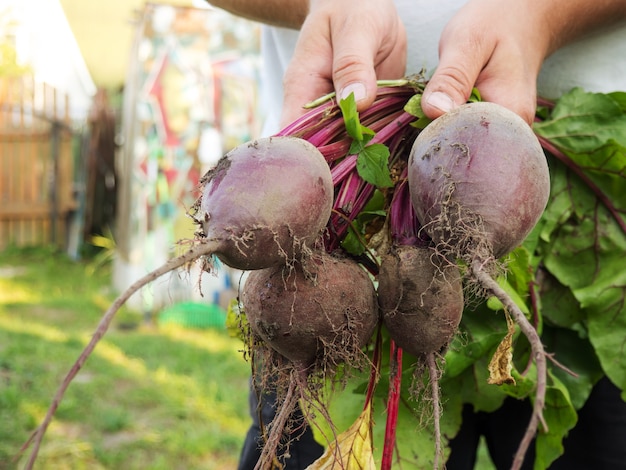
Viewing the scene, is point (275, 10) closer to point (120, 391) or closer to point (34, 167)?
point (120, 391)

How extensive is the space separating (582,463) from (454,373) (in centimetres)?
47

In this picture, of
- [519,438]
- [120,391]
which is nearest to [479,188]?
[519,438]

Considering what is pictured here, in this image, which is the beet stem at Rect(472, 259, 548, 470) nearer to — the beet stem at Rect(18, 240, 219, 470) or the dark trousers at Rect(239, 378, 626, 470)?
the beet stem at Rect(18, 240, 219, 470)

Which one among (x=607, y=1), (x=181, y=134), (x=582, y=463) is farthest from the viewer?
(x=181, y=134)

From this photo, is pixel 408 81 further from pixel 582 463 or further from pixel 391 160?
pixel 582 463

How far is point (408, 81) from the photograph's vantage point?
128 cm

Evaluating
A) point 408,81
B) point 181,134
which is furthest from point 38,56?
point 408,81

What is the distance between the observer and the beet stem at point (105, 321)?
79 cm

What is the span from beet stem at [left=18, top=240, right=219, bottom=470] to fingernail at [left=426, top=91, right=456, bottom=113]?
462 millimetres

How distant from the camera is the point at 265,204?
97 centimetres

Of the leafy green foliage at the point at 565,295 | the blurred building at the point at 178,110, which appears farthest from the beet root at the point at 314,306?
the blurred building at the point at 178,110

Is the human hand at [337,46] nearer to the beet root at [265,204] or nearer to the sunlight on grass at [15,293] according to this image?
the beet root at [265,204]

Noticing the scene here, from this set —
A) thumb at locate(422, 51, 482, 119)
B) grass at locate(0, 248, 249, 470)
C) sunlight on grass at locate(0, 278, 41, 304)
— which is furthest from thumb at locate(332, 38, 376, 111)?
sunlight on grass at locate(0, 278, 41, 304)

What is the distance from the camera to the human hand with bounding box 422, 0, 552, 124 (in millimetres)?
1157
